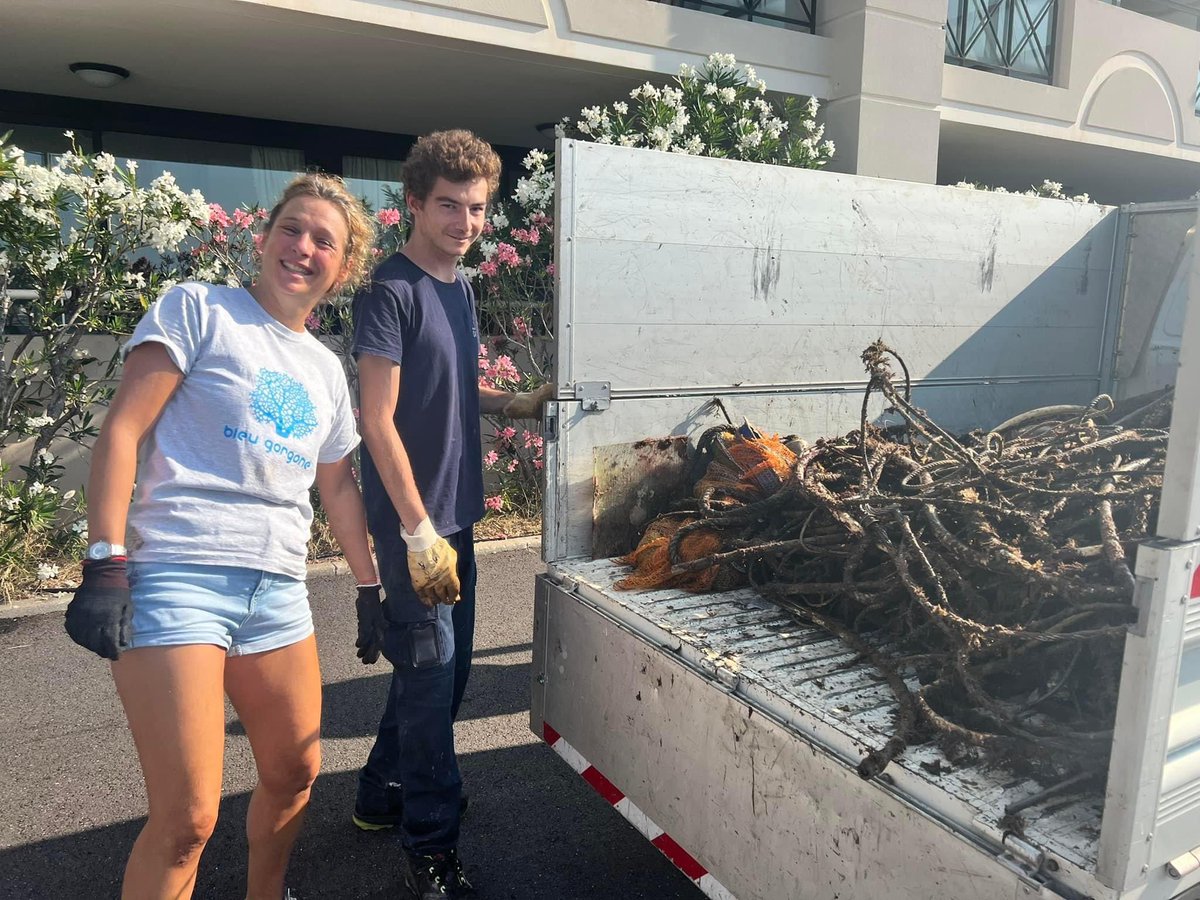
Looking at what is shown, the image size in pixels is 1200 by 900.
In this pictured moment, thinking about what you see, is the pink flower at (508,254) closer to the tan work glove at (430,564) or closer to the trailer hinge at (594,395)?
the trailer hinge at (594,395)

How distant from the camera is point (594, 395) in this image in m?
2.66

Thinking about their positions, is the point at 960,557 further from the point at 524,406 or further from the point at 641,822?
the point at 524,406

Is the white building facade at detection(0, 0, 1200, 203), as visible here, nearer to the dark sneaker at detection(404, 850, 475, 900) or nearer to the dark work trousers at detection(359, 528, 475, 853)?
the dark work trousers at detection(359, 528, 475, 853)

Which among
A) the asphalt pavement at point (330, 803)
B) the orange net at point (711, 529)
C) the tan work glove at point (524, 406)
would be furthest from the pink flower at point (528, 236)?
the orange net at point (711, 529)

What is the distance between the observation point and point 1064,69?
9000mm

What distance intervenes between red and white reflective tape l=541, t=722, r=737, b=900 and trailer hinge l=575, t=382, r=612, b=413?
0.99 metres

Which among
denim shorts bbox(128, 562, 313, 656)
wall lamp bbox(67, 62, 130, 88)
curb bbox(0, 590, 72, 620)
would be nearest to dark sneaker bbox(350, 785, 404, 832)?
denim shorts bbox(128, 562, 313, 656)

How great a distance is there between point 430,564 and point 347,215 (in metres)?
0.91

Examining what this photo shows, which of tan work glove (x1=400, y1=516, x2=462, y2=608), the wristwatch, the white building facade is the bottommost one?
tan work glove (x1=400, y1=516, x2=462, y2=608)

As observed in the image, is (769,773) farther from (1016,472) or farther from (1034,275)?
(1034,275)

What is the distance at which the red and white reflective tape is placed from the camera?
6.38ft

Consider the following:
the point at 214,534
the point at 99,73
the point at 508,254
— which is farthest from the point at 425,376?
the point at 99,73

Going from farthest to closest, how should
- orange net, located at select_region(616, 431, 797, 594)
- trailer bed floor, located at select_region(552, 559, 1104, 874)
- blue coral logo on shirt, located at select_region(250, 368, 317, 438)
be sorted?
orange net, located at select_region(616, 431, 797, 594), blue coral logo on shirt, located at select_region(250, 368, 317, 438), trailer bed floor, located at select_region(552, 559, 1104, 874)

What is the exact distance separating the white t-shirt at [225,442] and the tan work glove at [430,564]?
300mm
